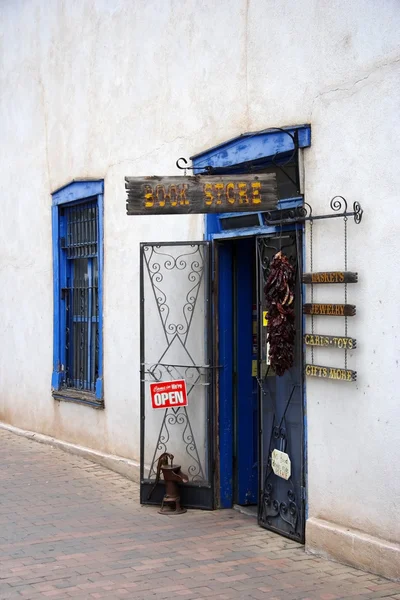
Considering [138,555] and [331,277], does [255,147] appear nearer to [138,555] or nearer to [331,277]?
[331,277]

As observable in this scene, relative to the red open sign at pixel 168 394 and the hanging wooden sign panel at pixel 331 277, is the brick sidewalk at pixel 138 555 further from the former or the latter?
the hanging wooden sign panel at pixel 331 277

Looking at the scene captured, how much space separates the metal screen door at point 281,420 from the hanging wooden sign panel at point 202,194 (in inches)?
16.9

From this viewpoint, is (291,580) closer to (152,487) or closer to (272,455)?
(272,455)

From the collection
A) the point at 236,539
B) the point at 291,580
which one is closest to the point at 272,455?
the point at 236,539

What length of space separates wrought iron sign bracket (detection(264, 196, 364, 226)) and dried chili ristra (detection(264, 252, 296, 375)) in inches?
11.1

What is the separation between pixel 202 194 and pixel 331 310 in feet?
4.22

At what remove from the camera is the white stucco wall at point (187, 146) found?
6094 millimetres

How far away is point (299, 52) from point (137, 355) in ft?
11.8

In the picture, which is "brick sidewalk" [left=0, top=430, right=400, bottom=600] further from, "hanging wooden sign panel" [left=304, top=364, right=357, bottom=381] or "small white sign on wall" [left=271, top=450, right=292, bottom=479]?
"hanging wooden sign panel" [left=304, top=364, right=357, bottom=381]

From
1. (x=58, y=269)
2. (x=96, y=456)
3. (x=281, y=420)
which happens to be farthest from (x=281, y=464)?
(x=58, y=269)

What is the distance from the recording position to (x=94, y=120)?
397 inches

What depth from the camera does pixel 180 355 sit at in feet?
26.9

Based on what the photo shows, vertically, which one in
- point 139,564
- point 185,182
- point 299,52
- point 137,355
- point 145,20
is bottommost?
point 139,564

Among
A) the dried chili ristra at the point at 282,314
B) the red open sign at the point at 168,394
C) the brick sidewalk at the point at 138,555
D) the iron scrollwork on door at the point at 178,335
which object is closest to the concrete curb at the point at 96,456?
the brick sidewalk at the point at 138,555
